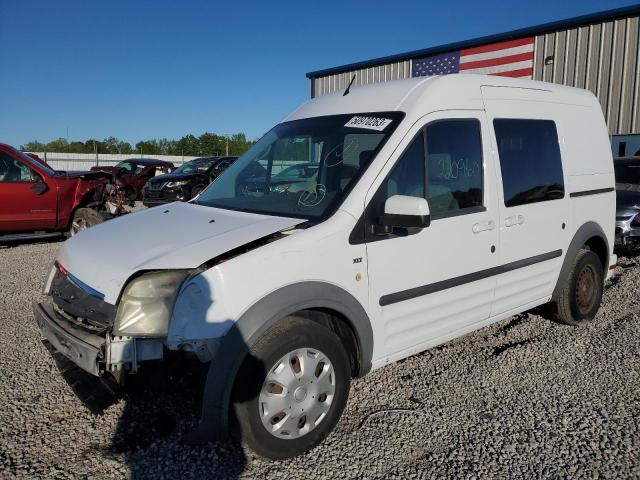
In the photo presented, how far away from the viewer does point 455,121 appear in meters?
3.38

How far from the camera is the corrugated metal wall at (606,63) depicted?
41.4ft

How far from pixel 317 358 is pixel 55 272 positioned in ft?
5.89

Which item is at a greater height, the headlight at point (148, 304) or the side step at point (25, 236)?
the headlight at point (148, 304)

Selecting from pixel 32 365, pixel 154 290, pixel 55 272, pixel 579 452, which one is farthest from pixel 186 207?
pixel 579 452

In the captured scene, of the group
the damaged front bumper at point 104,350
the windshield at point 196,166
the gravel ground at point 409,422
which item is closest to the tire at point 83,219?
the gravel ground at point 409,422

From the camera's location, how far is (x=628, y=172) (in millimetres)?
8258

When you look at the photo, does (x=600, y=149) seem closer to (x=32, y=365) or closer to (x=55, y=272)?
(x=55, y=272)

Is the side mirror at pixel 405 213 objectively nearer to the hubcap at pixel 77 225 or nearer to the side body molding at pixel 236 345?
the side body molding at pixel 236 345

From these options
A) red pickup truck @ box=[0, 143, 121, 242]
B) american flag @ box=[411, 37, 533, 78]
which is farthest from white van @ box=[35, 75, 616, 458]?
american flag @ box=[411, 37, 533, 78]

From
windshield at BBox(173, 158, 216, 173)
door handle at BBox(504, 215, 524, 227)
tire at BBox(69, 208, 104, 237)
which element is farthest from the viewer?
windshield at BBox(173, 158, 216, 173)

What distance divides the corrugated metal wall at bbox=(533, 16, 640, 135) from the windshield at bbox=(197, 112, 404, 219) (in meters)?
12.3

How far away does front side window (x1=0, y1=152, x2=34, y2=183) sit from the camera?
322 inches

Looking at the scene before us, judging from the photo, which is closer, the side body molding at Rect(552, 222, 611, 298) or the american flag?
the side body molding at Rect(552, 222, 611, 298)

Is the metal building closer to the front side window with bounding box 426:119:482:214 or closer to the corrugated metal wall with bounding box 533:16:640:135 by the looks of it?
the corrugated metal wall with bounding box 533:16:640:135
